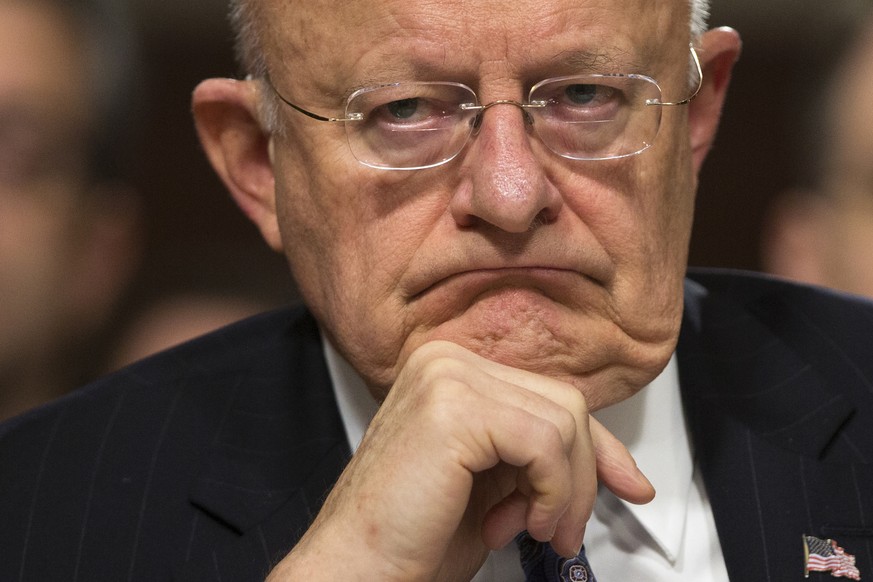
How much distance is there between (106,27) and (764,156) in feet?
7.62

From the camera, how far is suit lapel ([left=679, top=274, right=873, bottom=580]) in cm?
257

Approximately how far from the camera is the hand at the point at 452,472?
2.11 meters

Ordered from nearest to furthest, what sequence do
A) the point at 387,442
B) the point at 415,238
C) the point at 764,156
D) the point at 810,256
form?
the point at 387,442 → the point at 415,238 → the point at 810,256 → the point at 764,156

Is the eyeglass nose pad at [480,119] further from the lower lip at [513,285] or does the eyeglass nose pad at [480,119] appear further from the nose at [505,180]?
the lower lip at [513,285]

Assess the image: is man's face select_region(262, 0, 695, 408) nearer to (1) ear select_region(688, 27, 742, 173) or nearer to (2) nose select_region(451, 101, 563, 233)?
(2) nose select_region(451, 101, 563, 233)

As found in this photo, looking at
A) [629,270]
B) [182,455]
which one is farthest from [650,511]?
[182,455]

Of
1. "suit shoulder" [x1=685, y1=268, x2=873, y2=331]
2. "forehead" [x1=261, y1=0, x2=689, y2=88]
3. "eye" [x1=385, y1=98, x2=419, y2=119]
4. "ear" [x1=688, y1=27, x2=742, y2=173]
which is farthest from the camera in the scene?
"suit shoulder" [x1=685, y1=268, x2=873, y2=331]

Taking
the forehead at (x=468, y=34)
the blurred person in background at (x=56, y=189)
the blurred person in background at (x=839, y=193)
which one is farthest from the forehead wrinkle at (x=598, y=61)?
the blurred person in background at (x=56, y=189)

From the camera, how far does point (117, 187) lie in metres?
4.07

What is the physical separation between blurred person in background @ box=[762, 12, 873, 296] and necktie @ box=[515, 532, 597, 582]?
2.03 meters

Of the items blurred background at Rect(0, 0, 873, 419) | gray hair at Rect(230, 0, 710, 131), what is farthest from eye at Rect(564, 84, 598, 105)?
blurred background at Rect(0, 0, 873, 419)

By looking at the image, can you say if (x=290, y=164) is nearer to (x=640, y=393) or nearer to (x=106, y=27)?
(x=640, y=393)

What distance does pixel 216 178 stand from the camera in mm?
4762

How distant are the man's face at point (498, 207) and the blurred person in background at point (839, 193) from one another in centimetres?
178
